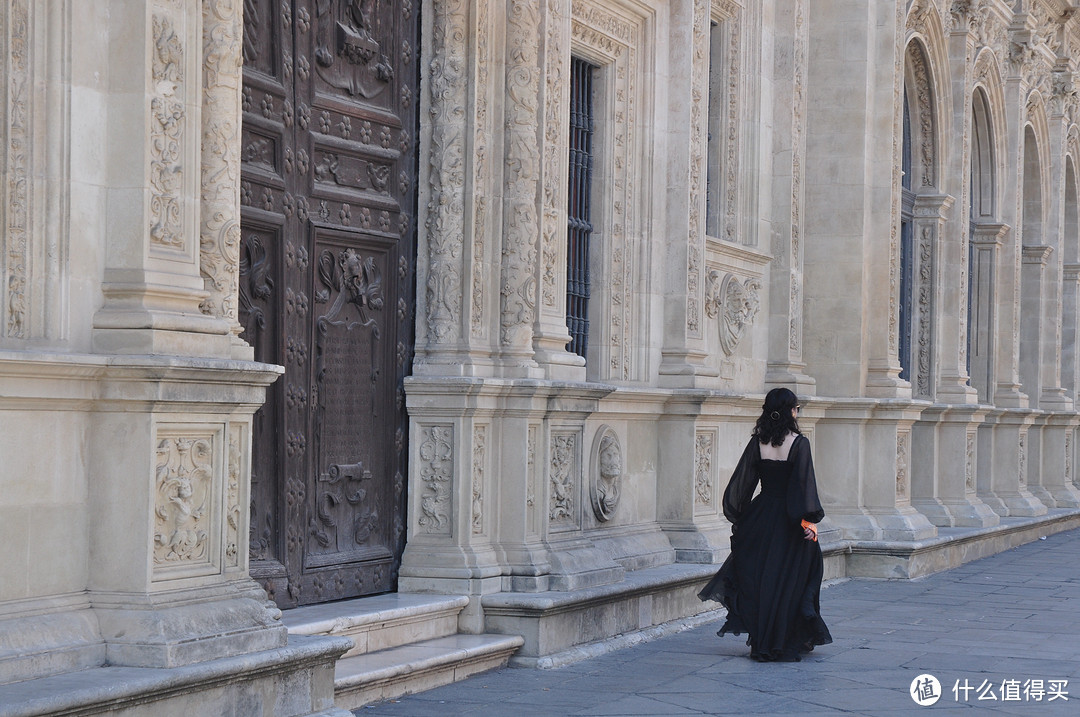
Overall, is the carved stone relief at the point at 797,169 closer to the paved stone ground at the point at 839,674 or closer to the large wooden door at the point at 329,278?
the paved stone ground at the point at 839,674

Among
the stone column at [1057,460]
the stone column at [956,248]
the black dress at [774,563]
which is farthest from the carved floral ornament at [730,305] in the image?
the stone column at [1057,460]

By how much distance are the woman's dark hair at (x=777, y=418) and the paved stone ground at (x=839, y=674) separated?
146cm

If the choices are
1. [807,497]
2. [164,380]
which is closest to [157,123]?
[164,380]

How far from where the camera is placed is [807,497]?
33.3 feet

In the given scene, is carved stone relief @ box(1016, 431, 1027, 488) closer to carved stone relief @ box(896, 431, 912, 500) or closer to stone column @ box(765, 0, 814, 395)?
carved stone relief @ box(896, 431, 912, 500)

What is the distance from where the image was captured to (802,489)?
33.4 feet

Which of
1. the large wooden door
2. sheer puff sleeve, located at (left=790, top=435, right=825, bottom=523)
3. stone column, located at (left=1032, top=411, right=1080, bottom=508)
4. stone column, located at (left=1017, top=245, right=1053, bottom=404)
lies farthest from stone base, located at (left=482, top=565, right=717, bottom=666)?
stone column, located at (left=1032, top=411, right=1080, bottom=508)

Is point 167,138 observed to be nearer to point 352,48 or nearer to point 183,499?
point 183,499

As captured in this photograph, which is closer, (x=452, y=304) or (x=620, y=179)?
(x=452, y=304)

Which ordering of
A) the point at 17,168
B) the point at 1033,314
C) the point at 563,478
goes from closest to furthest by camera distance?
1. the point at 17,168
2. the point at 563,478
3. the point at 1033,314

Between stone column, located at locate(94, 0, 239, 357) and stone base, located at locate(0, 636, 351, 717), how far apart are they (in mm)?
1331

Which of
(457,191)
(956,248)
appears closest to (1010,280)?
(956,248)

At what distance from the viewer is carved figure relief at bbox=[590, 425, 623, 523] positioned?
451 inches

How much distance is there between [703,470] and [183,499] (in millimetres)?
7033
